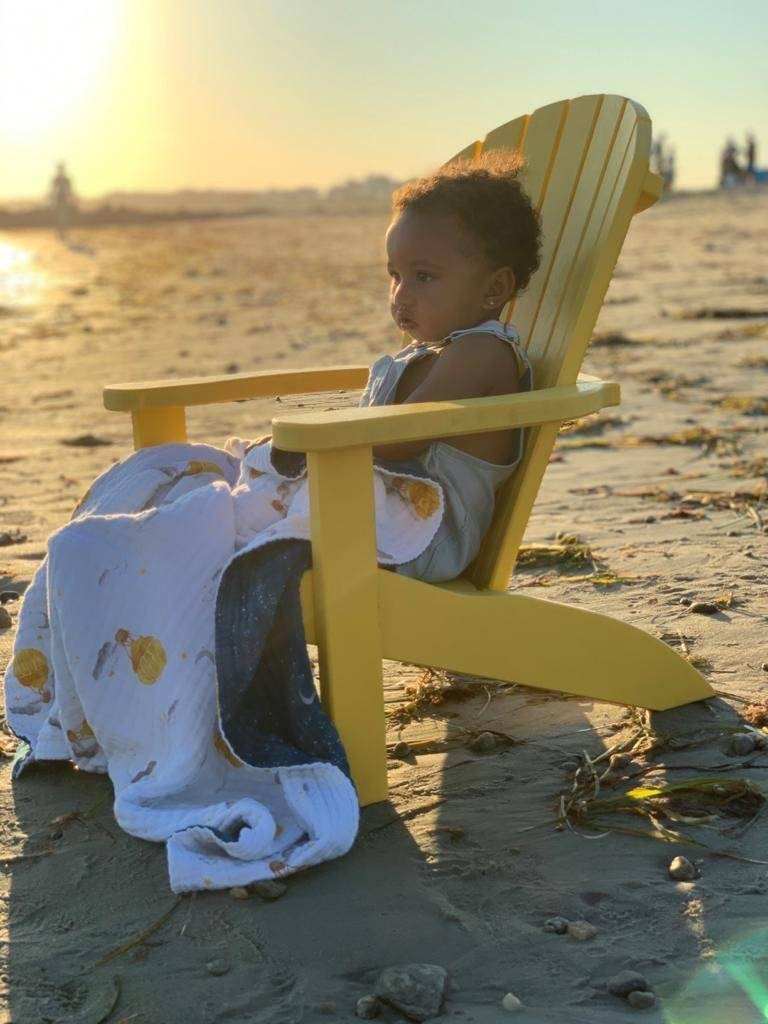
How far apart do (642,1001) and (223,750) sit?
39.5 inches

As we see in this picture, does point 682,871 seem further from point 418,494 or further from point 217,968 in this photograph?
point 418,494

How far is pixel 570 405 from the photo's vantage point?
2586 mm

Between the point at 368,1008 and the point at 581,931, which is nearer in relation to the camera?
the point at 368,1008

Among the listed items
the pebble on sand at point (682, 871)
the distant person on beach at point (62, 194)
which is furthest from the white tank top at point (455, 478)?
the distant person on beach at point (62, 194)

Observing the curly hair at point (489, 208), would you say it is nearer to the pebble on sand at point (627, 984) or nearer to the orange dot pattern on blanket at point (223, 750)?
the orange dot pattern on blanket at point (223, 750)

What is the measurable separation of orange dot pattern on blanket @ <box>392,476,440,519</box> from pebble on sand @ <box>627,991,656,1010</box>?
113 cm

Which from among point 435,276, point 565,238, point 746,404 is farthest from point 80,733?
point 746,404

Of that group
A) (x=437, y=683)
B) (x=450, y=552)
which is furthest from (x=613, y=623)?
(x=437, y=683)

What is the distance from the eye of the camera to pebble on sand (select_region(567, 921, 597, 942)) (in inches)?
81.6

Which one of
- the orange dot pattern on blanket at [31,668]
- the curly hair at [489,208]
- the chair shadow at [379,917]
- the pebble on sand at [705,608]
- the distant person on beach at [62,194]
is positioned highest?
the distant person on beach at [62,194]

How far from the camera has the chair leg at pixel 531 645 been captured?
2578mm

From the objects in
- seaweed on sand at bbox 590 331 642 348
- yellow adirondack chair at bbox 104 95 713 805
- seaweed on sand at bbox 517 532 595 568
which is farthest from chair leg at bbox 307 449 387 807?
seaweed on sand at bbox 590 331 642 348

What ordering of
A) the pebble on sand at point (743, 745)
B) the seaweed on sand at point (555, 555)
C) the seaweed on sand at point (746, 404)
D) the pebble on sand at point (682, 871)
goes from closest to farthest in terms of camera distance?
the pebble on sand at point (682, 871)
the pebble on sand at point (743, 745)
the seaweed on sand at point (555, 555)
the seaweed on sand at point (746, 404)

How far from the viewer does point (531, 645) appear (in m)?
2.72
